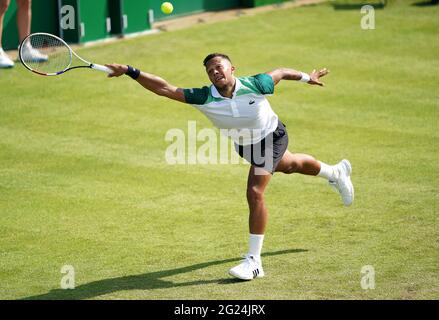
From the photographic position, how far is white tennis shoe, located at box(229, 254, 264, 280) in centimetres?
871

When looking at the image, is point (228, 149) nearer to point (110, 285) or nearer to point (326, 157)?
point (326, 157)

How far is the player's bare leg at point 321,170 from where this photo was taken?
31.8 ft

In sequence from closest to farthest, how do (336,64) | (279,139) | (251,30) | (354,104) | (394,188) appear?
1. (279,139)
2. (394,188)
3. (354,104)
4. (336,64)
5. (251,30)

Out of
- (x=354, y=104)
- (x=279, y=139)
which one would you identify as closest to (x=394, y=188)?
(x=279, y=139)

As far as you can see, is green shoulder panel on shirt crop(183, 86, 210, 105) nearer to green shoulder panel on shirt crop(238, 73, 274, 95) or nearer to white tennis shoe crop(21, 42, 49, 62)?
green shoulder panel on shirt crop(238, 73, 274, 95)

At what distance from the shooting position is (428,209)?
10531 millimetres

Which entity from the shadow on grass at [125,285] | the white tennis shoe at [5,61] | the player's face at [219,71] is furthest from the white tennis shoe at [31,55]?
the white tennis shoe at [5,61]

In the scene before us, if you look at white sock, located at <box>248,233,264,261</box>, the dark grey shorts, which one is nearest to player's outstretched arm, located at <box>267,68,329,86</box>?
the dark grey shorts

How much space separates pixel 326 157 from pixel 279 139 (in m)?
3.08

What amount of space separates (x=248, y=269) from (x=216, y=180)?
3.06 metres

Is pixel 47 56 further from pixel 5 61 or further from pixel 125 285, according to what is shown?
pixel 5 61

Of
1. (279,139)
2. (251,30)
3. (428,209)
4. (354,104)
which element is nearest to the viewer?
(279,139)

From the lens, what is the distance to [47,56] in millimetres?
9922

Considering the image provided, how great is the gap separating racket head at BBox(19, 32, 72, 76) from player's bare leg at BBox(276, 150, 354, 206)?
7.74 feet
